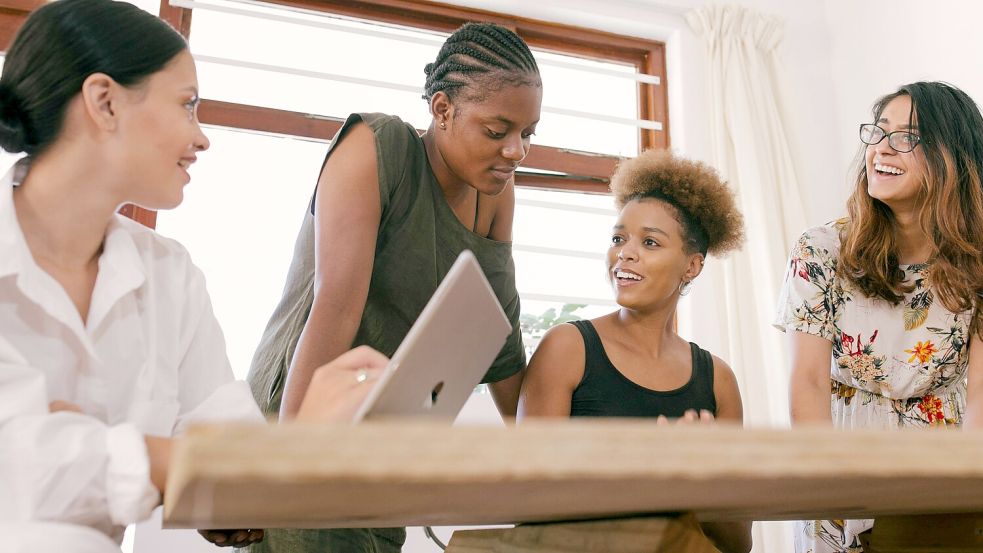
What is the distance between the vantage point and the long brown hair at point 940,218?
168cm

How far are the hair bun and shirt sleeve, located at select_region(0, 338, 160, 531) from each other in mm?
489

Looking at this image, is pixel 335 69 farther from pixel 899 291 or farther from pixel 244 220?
pixel 899 291

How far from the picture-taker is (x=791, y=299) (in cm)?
172

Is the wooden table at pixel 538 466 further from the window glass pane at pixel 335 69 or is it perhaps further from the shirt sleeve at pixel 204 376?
the window glass pane at pixel 335 69

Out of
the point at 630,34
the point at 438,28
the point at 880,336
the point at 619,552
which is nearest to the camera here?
the point at 619,552

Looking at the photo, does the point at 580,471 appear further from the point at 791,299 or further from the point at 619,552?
the point at 791,299

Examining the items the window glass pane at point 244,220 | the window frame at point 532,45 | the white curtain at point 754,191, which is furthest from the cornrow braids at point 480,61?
the white curtain at point 754,191

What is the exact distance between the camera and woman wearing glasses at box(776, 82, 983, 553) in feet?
5.39

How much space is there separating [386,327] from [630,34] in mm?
2253

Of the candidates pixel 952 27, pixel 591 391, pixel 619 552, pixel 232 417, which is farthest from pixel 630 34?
pixel 619 552

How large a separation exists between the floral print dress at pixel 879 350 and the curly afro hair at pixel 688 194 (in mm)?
217

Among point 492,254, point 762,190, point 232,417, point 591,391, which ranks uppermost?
point 762,190

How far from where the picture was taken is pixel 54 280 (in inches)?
37.6

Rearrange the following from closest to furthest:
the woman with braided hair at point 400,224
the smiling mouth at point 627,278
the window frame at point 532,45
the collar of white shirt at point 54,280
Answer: the collar of white shirt at point 54,280
the woman with braided hair at point 400,224
the smiling mouth at point 627,278
the window frame at point 532,45
